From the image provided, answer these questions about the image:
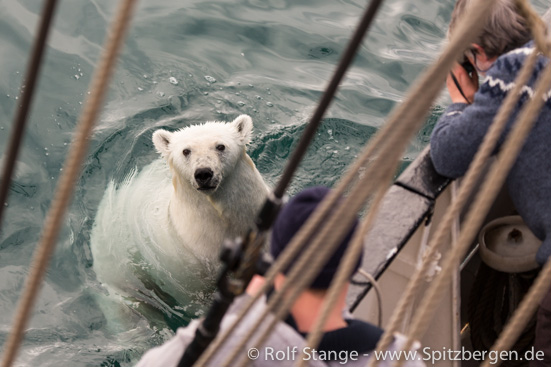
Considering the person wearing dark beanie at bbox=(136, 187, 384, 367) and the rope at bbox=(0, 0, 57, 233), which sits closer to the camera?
the rope at bbox=(0, 0, 57, 233)

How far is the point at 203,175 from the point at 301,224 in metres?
2.32

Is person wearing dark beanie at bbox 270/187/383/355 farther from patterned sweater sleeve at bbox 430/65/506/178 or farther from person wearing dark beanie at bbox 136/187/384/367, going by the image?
patterned sweater sleeve at bbox 430/65/506/178

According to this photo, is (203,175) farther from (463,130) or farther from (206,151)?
(463,130)

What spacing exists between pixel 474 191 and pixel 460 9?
1.27 metres

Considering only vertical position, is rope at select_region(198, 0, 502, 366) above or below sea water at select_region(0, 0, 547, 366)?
above

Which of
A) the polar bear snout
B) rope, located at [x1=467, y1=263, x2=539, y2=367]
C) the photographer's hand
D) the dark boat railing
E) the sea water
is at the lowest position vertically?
the sea water

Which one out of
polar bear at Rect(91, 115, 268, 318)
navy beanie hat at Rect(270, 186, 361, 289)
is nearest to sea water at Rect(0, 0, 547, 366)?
polar bear at Rect(91, 115, 268, 318)

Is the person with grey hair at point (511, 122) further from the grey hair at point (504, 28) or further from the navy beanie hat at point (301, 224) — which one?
the navy beanie hat at point (301, 224)

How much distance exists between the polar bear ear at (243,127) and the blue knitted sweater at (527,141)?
1.83 meters

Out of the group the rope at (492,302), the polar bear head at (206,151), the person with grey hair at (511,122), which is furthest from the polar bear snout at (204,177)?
the rope at (492,302)

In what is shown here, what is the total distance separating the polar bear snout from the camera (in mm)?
3760

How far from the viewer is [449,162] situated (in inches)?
108

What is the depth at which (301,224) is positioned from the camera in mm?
1505

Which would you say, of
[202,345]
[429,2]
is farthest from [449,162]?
[429,2]
